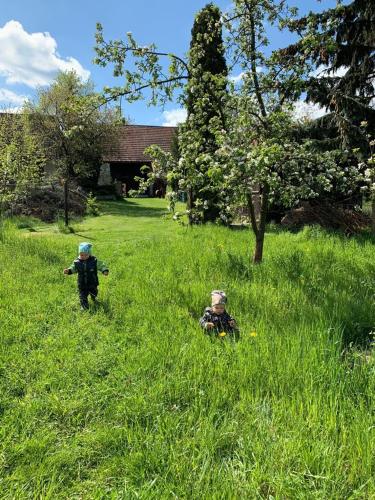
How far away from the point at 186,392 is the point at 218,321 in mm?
1296

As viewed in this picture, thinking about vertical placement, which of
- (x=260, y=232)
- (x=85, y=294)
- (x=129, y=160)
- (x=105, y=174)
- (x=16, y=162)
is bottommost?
(x=85, y=294)

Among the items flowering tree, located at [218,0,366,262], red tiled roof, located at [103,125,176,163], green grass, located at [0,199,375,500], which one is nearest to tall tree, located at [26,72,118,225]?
red tiled roof, located at [103,125,176,163]

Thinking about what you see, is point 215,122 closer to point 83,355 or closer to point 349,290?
point 349,290

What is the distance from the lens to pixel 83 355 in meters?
4.29

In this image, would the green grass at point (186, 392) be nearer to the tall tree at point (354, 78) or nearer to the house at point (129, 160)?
the tall tree at point (354, 78)

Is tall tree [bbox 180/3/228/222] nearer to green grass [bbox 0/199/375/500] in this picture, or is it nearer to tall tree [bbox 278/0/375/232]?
green grass [bbox 0/199/375/500]

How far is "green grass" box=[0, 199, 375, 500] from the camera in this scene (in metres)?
2.59

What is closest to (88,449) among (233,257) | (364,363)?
(364,363)

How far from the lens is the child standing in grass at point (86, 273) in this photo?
588cm

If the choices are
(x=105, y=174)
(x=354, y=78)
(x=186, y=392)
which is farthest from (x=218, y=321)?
(x=105, y=174)

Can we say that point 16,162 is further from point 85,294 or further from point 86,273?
point 85,294

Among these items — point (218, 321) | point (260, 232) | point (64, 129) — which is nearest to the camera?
point (218, 321)

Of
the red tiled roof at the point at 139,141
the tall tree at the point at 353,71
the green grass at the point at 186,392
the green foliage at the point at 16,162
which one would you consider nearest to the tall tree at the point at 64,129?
the green foliage at the point at 16,162

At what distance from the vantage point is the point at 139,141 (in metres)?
37.3
